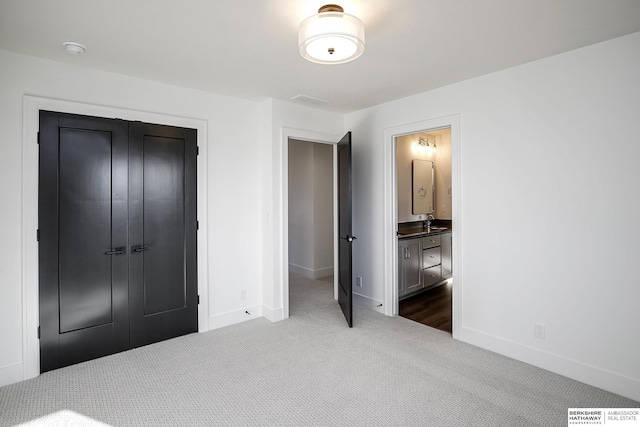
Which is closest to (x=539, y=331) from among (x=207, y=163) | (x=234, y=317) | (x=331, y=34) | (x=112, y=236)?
(x=331, y=34)

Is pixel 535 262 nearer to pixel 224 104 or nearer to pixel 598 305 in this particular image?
pixel 598 305

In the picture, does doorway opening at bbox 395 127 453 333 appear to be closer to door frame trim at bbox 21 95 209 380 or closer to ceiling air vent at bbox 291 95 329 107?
ceiling air vent at bbox 291 95 329 107

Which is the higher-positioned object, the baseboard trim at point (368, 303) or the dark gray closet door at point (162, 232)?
the dark gray closet door at point (162, 232)

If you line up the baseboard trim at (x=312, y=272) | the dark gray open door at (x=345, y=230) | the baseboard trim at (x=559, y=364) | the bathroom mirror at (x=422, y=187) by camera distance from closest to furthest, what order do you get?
the baseboard trim at (x=559, y=364)
the dark gray open door at (x=345, y=230)
the bathroom mirror at (x=422, y=187)
the baseboard trim at (x=312, y=272)

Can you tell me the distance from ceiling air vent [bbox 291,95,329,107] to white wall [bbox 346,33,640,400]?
1.19 metres

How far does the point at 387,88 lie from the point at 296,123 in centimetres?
113

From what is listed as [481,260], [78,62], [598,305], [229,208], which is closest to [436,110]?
[481,260]

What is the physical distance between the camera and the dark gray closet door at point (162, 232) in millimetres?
3113

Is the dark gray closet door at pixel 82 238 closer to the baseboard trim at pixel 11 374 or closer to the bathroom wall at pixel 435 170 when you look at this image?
the baseboard trim at pixel 11 374

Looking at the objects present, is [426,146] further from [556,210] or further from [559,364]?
[559,364]

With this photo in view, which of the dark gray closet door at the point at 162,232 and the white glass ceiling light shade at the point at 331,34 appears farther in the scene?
the dark gray closet door at the point at 162,232

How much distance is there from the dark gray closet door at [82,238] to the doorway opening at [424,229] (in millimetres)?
3088

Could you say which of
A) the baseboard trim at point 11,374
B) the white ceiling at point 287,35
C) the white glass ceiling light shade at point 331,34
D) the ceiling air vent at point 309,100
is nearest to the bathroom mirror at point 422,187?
the ceiling air vent at point 309,100

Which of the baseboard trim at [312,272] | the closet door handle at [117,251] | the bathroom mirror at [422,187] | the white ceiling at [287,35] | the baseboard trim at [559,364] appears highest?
the white ceiling at [287,35]
